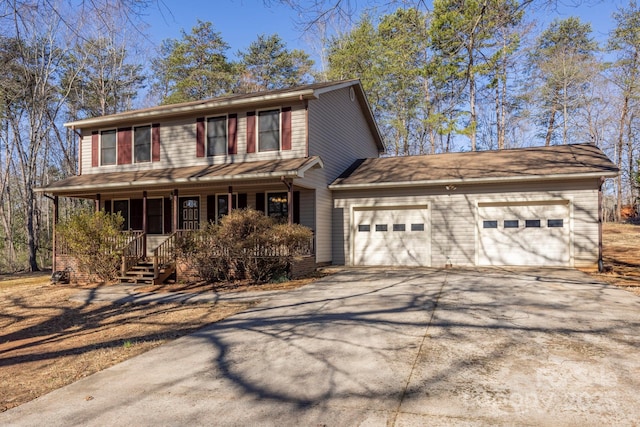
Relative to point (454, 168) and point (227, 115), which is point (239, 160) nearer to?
point (227, 115)

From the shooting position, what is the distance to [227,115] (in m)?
13.9

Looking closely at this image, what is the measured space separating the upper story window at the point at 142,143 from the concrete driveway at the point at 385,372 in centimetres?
1050

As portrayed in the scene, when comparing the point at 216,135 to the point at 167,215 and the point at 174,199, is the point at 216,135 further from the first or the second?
the point at 167,215

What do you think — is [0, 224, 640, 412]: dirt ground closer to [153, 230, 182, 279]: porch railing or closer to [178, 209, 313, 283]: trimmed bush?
[178, 209, 313, 283]: trimmed bush

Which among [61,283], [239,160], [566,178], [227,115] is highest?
[227,115]

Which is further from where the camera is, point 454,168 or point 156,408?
point 454,168

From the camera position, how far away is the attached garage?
473 inches

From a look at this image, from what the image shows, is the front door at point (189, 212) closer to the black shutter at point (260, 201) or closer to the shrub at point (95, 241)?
the black shutter at point (260, 201)

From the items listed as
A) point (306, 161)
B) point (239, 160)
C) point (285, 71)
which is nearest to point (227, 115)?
point (239, 160)

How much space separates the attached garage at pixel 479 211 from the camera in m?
12.0

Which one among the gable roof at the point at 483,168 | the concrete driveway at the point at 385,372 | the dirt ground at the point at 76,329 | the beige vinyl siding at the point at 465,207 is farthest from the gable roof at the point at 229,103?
the concrete driveway at the point at 385,372

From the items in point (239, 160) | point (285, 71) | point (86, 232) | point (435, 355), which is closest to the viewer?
point (435, 355)

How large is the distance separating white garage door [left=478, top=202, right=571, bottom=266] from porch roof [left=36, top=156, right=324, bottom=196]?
19.4ft

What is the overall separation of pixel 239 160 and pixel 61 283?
271 inches
